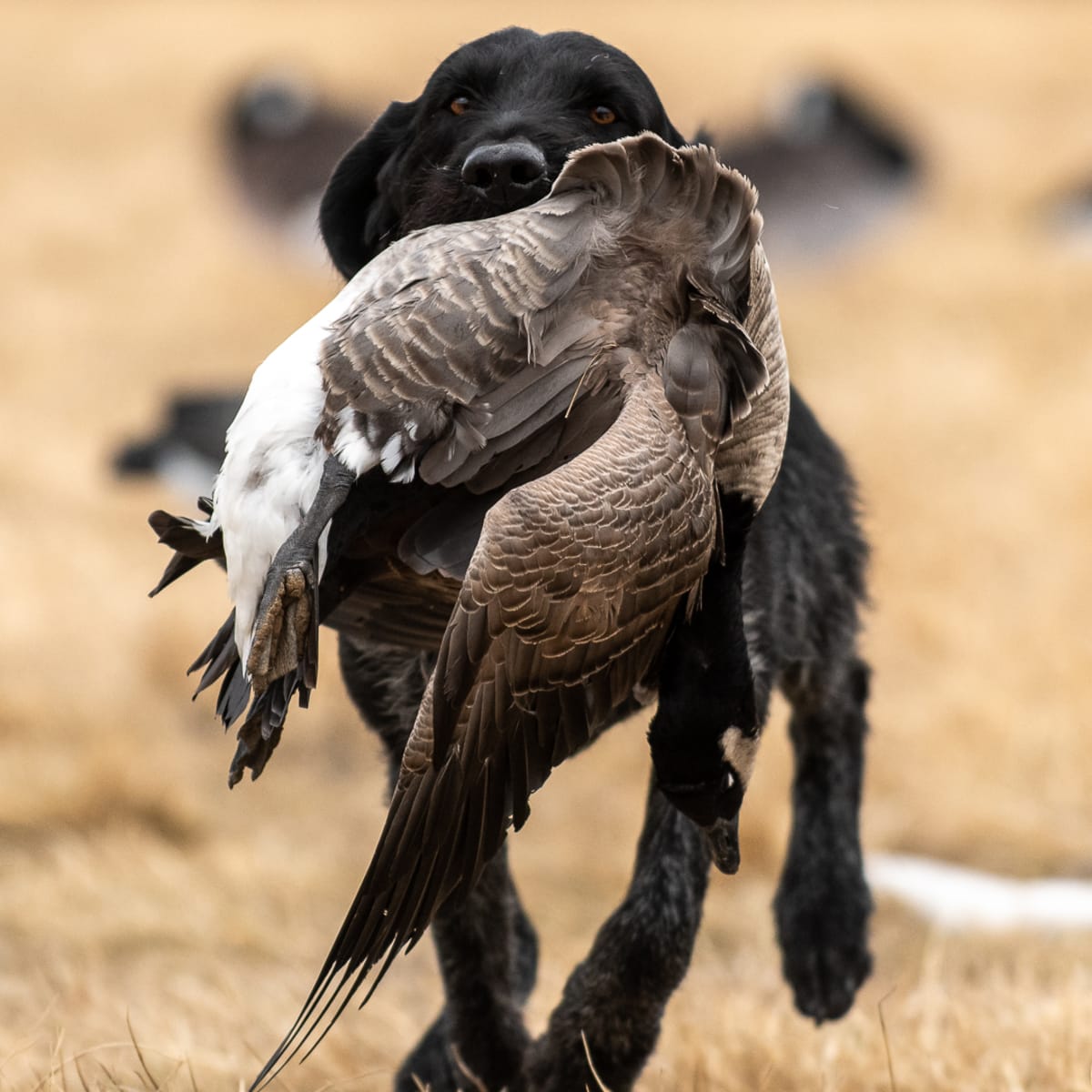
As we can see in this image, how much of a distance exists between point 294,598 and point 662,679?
610 millimetres

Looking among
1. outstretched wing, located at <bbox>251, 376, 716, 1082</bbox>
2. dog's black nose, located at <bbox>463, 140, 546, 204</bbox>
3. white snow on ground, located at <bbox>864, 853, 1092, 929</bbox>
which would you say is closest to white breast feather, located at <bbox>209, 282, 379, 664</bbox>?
outstretched wing, located at <bbox>251, 376, 716, 1082</bbox>

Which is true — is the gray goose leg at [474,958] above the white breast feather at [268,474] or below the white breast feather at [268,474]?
below

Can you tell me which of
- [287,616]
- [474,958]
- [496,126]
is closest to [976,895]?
[474,958]

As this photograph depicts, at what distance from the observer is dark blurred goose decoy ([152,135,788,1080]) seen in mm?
2236

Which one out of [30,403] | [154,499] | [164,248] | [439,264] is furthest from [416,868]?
[164,248]

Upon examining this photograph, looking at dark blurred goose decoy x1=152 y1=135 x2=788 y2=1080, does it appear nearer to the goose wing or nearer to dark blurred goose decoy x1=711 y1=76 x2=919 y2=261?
the goose wing

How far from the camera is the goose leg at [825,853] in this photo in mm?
4184

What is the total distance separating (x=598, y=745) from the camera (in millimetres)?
6957

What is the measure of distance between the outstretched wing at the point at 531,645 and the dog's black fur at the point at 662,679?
0.83 feet

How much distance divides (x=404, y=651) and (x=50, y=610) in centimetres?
501

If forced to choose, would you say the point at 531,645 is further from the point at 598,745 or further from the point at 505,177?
the point at 598,745

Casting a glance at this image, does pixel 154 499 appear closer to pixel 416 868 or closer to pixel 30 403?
pixel 30 403

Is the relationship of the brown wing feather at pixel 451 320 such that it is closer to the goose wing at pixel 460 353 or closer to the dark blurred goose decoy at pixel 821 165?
the goose wing at pixel 460 353

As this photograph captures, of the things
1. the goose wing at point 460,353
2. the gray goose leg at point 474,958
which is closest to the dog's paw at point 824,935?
the gray goose leg at point 474,958
